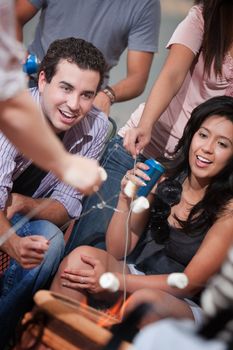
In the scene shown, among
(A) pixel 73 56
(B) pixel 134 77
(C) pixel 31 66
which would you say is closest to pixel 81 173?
(A) pixel 73 56

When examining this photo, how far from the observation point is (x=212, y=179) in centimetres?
131

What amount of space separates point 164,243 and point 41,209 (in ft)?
1.08

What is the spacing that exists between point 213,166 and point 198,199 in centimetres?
10

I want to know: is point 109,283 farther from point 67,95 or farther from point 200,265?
point 67,95

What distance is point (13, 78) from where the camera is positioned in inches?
25.4

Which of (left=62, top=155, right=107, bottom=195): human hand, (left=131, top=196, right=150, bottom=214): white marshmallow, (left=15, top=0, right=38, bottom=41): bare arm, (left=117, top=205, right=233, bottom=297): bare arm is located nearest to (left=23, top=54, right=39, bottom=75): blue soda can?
(left=15, top=0, right=38, bottom=41): bare arm

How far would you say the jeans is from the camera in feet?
4.33

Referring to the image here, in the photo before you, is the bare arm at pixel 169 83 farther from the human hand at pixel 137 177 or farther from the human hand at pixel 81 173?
the human hand at pixel 81 173

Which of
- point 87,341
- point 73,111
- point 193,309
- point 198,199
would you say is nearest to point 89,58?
point 73,111

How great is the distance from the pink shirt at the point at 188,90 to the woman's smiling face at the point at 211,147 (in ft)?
0.48

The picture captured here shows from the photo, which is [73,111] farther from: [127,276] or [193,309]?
[193,309]

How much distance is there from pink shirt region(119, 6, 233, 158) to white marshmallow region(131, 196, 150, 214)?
29cm

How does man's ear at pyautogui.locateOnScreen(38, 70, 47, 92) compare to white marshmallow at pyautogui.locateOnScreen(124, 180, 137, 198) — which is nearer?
white marshmallow at pyautogui.locateOnScreen(124, 180, 137, 198)

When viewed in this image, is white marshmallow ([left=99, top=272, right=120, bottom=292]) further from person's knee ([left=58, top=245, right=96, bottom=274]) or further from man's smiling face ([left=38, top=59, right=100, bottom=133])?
man's smiling face ([left=38, top=59, right=100, bottom=133])
